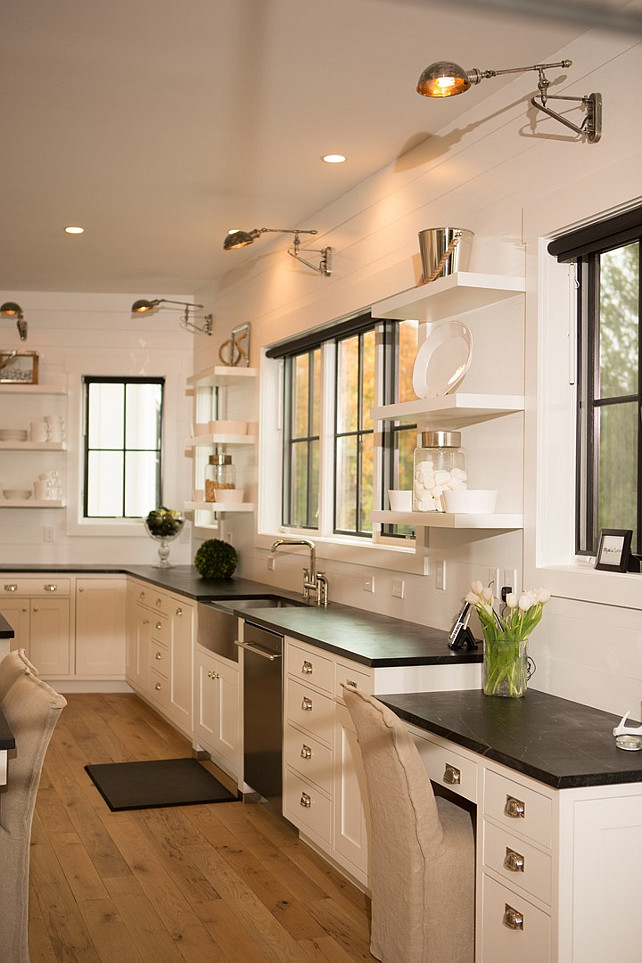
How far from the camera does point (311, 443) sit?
5.60 metres

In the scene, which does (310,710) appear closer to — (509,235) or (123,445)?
(509,235)

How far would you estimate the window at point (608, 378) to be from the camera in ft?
9.70

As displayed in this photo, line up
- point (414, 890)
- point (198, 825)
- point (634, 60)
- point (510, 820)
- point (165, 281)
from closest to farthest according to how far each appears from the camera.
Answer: point (510, 820) < point (414, 890) < point (634, 60) < point (198, 825) < point (165, 281)

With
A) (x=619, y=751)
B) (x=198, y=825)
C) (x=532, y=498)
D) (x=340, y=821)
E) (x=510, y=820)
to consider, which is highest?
(x=532, y=498)

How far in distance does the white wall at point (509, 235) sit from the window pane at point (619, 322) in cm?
19

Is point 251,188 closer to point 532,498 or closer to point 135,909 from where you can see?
point 532,498

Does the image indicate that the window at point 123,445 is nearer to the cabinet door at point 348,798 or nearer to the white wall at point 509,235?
the white wall at point 509,235

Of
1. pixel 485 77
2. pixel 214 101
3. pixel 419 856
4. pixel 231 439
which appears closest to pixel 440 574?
pixel 419 856

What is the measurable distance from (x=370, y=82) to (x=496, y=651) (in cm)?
198

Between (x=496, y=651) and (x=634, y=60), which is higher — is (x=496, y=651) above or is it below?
below

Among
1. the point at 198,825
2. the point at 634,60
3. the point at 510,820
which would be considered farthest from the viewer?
the point at 198,825

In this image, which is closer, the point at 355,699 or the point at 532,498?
the point at 355,699

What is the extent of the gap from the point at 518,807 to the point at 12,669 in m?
1.57

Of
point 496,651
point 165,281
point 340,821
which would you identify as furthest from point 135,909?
point 165,281
